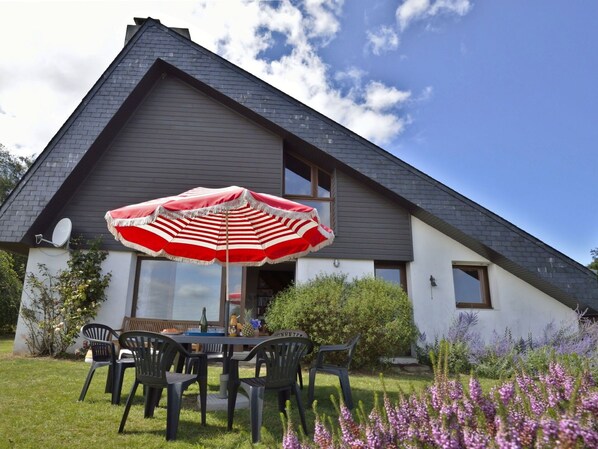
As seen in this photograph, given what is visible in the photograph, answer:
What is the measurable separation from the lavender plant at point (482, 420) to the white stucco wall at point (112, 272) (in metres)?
8.42

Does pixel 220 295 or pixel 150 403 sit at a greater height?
Result: pixel 220 295

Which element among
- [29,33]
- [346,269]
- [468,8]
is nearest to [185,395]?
[346,269]

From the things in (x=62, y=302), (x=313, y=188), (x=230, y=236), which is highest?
(x=313, y=188)

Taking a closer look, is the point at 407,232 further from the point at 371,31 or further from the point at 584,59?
the point at 584,59

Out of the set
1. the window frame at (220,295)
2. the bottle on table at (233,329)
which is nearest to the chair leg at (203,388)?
the bottle on table at (233,329)

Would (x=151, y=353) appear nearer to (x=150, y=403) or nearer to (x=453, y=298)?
(x=150, y=403)

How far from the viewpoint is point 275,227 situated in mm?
5348

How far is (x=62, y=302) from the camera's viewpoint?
27.9 feet

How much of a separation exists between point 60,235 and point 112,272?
4.40ft

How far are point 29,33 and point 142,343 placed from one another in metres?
8.85

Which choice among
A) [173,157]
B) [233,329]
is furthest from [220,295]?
[233,329]

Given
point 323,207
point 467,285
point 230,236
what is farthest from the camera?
point 323,207

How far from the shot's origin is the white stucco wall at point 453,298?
360 inches

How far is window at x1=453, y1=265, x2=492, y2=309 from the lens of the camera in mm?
9625
